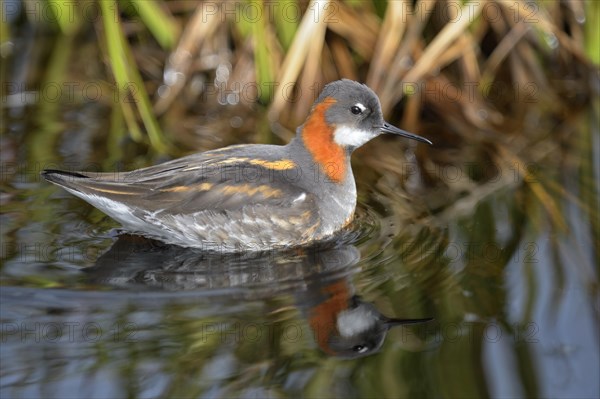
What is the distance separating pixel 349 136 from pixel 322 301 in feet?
4.79

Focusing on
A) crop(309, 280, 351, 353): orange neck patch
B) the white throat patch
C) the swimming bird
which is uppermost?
the white throat patch

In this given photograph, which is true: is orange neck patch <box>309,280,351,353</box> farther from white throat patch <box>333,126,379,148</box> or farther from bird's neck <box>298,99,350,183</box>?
white throat patch <box>333,126,379,148</box>

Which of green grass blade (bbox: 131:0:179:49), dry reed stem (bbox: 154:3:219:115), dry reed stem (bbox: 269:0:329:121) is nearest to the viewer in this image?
dry reed stem (bbox: 269:0:329:121)

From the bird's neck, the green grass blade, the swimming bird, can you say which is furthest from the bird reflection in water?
the green grass blade

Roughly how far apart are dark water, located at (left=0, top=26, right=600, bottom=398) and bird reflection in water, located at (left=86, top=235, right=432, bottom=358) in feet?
0.04

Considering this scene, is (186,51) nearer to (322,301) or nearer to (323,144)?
(323,144)

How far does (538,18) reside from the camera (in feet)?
25.1

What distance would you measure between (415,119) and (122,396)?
4229 millimetres

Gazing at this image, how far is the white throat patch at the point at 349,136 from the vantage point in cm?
609

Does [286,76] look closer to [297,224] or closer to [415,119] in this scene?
[415,119]

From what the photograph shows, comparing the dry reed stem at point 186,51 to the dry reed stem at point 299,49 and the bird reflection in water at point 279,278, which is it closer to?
the dry reed stem at point 299,49

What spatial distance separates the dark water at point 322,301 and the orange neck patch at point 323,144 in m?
0.35

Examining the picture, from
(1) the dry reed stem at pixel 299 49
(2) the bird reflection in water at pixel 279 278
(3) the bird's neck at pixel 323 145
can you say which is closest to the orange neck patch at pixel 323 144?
(3) the bird's neck at pixel 323 145

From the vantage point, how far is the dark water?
427 centimetres
